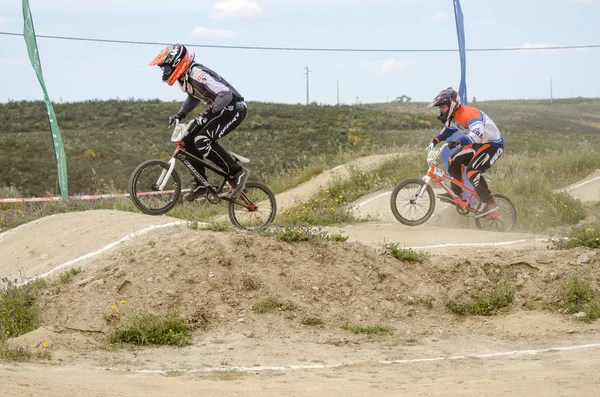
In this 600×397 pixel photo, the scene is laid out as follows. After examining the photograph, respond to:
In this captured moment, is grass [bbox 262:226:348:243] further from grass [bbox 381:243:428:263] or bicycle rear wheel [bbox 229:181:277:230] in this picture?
bicycle rear wheel [bbox 229:181:277:230]

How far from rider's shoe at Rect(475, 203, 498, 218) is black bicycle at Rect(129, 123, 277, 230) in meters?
3.99

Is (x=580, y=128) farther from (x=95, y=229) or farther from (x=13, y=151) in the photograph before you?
(x=95, y=229)

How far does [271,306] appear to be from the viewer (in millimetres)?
8422

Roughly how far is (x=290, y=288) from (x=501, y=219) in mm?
5774

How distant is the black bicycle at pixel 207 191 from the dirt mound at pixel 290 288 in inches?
42.5

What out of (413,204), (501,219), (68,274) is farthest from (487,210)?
(68,274)

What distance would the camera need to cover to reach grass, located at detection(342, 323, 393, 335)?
322 inches

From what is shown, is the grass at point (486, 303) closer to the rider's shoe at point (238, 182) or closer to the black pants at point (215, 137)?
the rider's shoe at point (238, 182)

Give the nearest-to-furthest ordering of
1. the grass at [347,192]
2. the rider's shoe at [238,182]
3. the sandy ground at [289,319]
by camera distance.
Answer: the sandy ground at [289,319] < the rider's shoe at [238,182] < the grass at [347,192]

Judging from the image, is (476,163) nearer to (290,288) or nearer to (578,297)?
(578,297)

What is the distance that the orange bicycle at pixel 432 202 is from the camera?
41.8 ft

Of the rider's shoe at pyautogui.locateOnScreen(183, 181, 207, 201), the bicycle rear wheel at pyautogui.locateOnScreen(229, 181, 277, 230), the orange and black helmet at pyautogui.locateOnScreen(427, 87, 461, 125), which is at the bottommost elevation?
the bicycle rear wheel at pyautogui.locateOnScreen(229, 181, 277, 230)

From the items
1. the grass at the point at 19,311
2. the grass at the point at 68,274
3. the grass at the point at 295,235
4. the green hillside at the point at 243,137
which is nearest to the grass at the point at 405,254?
the grass at the point at 295,235

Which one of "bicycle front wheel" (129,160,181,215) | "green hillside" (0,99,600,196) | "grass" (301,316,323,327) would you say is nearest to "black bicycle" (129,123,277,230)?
"bicycle front wheel" (129,160,181,215)
